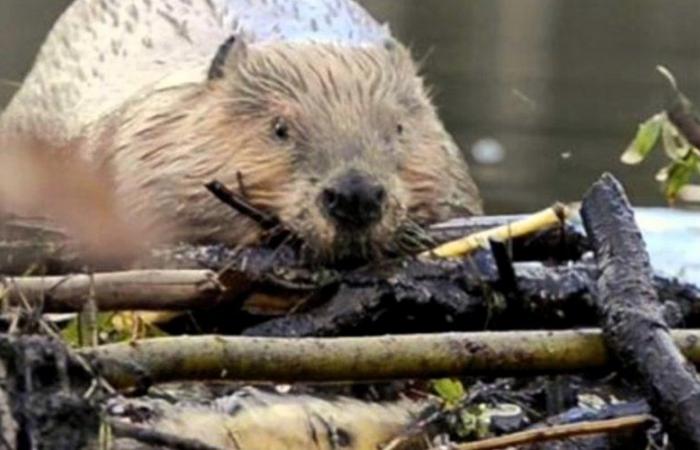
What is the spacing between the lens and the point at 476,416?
10.9ft

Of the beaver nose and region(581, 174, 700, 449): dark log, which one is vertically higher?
region(581, 174, 700, 449): dark log

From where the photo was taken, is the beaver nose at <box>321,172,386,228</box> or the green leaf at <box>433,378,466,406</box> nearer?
the green leaf at <box>433,378,466,406</box>

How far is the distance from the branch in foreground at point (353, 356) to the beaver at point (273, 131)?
83 cm

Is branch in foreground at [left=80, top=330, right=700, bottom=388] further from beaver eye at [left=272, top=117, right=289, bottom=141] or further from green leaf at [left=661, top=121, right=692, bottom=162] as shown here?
beaver eye at [left=272, top=117, right=289, bottom=141]

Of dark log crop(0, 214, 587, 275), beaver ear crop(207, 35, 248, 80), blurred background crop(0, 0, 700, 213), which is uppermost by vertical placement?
beaver ear crop(207, 35, 248, 80)

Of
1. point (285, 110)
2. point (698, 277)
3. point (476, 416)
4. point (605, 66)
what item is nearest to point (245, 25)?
point (285, 110)

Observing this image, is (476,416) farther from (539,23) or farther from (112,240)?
(539,23)

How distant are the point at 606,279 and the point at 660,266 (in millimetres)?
2727

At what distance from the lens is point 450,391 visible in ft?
11.1

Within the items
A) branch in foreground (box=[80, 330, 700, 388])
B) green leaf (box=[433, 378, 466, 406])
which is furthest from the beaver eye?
branch in foreground (box=[80, 330, 700, 388])

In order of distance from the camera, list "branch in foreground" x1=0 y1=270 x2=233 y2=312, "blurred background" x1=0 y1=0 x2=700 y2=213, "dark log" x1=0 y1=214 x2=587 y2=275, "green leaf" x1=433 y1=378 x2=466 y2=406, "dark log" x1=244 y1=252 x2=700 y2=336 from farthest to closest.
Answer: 1. "blurred background" x1=0 y1=0 x2=700 y2=213
2. "dark log" x1=0 y1=214 x2=587 y2=275
3. "dark log" x1=244 y1=252 x2=700 y2=336
4. "green leaf" x1=433 y1=378 x2=466 y2=406
5. "branch in foreground" x1=0 y1=270 x2=233 y2=312

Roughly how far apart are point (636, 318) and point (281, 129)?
1.32 m

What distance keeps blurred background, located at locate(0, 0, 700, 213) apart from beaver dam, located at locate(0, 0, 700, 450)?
1.96 metres

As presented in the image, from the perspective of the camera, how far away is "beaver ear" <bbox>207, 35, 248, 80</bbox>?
4.40 metres
